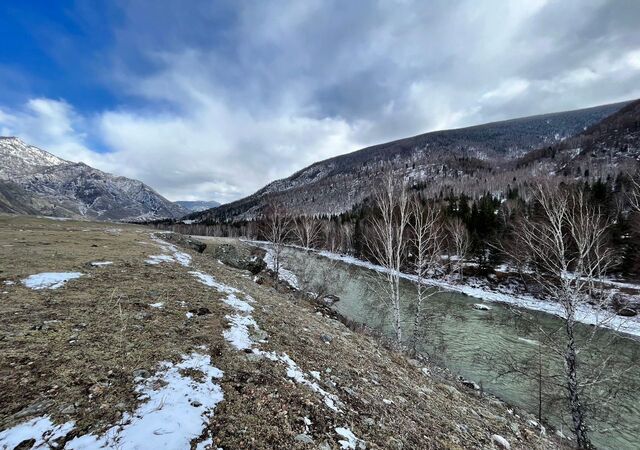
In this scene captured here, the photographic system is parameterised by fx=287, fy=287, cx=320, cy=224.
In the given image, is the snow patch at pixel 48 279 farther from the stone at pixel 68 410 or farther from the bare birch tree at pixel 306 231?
the bare birch tree at pixel 306 231

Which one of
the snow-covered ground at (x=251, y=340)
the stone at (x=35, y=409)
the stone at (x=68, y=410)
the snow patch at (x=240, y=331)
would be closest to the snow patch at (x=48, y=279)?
the snow-covered ground at (x=251, y=340)

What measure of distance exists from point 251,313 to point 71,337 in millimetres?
5700

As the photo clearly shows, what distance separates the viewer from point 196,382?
19.1ft

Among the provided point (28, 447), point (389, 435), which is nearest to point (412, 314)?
point (389, 435)

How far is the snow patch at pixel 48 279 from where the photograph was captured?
1041 centimetres

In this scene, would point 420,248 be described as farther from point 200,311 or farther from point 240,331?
point 200,311

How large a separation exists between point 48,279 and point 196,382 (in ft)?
32.2

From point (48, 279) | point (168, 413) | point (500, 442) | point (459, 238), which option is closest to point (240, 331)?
point (168, 413)

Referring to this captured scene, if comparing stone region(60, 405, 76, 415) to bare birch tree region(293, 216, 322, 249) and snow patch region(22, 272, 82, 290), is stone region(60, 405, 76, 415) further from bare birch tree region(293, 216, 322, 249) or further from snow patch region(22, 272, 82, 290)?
bare birch tree region(293, 216, 322, 249)

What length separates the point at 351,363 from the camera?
9.55 metres

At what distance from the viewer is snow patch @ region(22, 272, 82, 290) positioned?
1041cm

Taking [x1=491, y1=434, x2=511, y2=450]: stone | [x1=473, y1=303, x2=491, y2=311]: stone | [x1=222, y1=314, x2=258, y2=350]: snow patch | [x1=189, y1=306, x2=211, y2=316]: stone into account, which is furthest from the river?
[x1=189, y1=306, x2=211, y2=316]: stone

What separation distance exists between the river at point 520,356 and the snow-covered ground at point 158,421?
10626mm

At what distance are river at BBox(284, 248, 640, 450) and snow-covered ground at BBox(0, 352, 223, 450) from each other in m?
10.6
